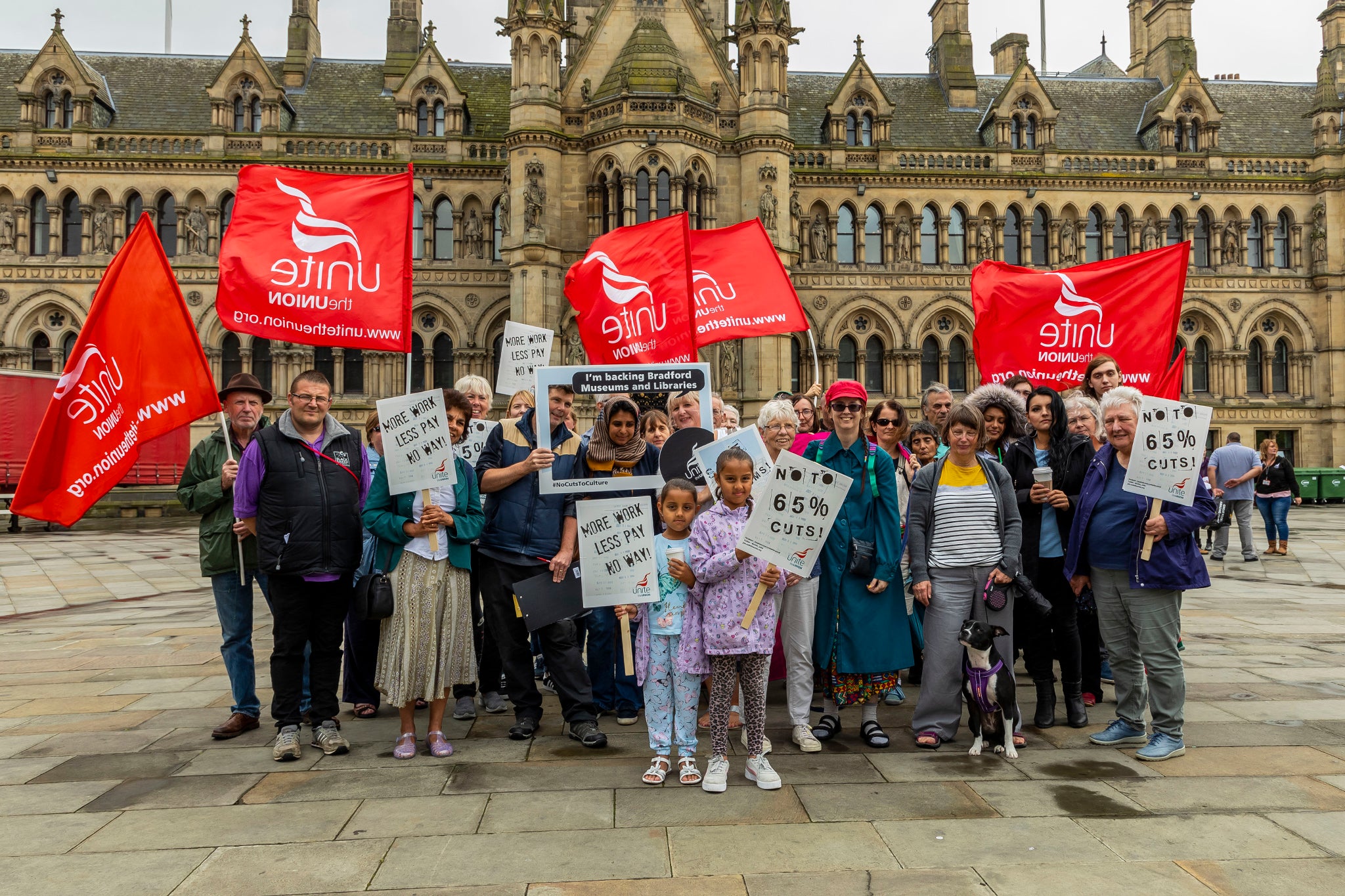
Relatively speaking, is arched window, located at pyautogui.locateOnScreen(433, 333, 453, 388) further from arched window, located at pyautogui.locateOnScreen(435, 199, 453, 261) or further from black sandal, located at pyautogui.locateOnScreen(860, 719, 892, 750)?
black sandal, located at pyautogui.locateOnScreen(860, 719, 892, 750)

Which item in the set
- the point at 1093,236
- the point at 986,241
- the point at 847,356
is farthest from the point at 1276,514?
the point at 1093,236

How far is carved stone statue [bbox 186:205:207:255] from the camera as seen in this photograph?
29984 mm

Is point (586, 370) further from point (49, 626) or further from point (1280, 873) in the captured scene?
point (49, 626)

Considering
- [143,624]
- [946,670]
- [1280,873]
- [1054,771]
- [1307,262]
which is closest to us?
[1280,873]

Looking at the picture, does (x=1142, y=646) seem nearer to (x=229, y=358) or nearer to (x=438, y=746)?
(x=438, y=746)

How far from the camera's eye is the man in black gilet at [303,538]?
5.63m

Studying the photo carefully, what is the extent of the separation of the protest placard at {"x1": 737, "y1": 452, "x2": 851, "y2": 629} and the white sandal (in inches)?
35.6

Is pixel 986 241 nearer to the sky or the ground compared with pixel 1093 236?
nearer to the ground

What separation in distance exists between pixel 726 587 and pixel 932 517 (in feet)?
5.35

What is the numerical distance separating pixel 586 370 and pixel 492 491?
104 cm

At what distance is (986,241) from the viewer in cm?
3195

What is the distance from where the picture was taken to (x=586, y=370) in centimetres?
596

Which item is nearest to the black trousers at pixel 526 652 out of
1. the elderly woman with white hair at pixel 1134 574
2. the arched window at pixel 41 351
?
the elderly woman with white hair at pixel 1134 574

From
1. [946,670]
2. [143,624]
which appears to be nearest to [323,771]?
[946,670]
